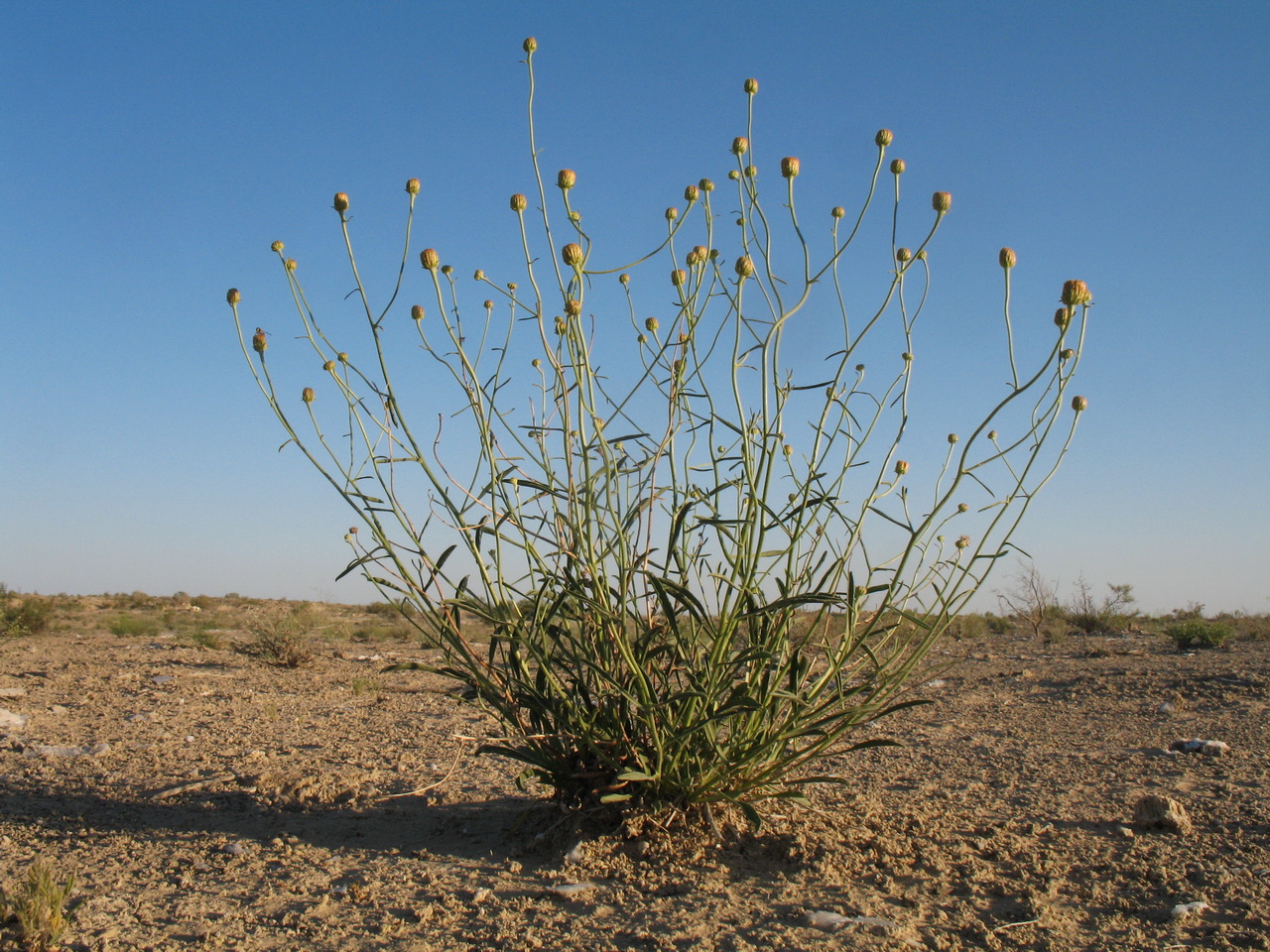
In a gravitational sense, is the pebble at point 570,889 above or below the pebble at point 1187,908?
below

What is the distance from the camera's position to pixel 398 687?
774 centimetres

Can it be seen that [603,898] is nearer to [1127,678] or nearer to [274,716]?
[274,716]

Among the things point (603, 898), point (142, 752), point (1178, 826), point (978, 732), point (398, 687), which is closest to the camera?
point (603, 898)

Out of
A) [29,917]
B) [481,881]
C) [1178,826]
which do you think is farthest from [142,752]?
[1178,826]

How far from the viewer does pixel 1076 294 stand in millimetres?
2342

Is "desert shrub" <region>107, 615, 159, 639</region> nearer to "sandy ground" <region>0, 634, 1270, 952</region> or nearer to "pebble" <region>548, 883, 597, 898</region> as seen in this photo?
"sandy ground" <region>0, 634, 1270, 952</region>

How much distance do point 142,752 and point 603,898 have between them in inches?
134

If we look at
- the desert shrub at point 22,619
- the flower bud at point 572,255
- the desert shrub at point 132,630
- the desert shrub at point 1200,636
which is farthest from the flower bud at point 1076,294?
the desert shrub at point 132,630

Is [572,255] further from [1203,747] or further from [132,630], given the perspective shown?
[132,630]

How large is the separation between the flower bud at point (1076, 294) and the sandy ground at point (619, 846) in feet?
5.42

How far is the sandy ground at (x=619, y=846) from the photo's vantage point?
244 centimetres

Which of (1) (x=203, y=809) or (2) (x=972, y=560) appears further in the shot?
(1) (x=203, y=809)

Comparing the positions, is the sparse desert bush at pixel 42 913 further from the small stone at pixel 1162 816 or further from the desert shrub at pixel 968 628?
the desert shrub at pixel 968 628

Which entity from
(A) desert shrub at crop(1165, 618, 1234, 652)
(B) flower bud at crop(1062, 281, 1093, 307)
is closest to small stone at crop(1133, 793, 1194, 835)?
(B) flower bud at crop(1062, 281, 1093, 307)
